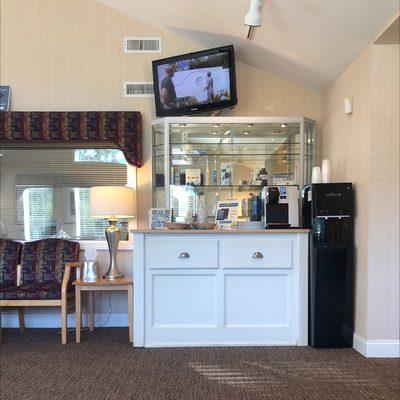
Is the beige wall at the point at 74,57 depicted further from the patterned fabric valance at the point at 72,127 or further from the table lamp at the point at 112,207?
the table lamp at the point at 112,207

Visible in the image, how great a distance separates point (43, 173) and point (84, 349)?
6.42ft

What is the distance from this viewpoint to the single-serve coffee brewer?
374 cm

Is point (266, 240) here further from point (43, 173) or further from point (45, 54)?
point (45, 54)

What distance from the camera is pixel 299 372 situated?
297cm

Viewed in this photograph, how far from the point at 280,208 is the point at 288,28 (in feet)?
5.09

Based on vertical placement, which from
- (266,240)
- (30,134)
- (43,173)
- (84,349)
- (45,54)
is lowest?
(84,349)

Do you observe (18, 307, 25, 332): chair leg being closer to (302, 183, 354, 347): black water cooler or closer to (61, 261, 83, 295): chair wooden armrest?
(61, 261, 83, 295): chair wooden armrest

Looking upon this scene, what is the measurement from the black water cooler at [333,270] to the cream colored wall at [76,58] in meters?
1.91

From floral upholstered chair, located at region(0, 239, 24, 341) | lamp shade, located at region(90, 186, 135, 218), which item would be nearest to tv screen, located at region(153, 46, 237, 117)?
lamp shade, located at region(90, 186, 135, 218)

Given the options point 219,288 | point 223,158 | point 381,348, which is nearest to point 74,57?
point 223,158

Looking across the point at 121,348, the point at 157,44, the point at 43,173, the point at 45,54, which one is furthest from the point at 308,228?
the point at 45,54

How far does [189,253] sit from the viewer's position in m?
3.50

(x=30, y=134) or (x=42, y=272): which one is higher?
(x=30, y=134)

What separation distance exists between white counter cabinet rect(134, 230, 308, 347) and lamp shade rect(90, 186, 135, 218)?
0.52 meters
